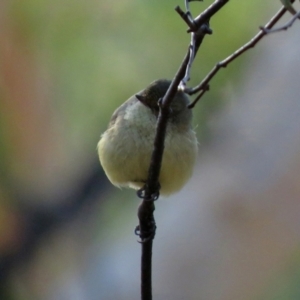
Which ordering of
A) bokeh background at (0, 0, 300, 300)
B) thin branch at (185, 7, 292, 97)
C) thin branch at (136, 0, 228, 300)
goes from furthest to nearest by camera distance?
bokeh background at (0, 0, 300, 300) → thin branch at (136, 0, 228, 300) → thin branch at (185, 7, 292, 97)

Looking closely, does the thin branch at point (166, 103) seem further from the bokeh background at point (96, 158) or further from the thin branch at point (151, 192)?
the bokeh background at point (96, 158)

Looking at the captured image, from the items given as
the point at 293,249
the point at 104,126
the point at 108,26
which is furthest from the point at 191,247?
the point at 108,26

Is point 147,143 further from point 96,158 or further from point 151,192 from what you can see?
point 96,158

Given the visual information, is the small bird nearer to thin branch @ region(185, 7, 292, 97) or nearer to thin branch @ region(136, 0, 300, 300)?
thin branch @ region(136, 0, 300, 300)

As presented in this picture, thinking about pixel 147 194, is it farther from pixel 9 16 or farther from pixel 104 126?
pixel 9 16

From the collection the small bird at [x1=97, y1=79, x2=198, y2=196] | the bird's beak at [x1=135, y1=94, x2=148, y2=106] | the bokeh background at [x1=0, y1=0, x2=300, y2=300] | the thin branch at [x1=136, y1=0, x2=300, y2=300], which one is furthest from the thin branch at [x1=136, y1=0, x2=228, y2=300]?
the bokeh background at [x1=0, y1=0, x2=300, y2=300]

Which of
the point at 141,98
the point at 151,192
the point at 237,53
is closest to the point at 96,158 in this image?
the point at 141,98

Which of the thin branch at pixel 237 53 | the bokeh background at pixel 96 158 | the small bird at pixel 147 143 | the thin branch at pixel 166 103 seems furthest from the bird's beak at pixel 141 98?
the bokeh background at pixel 96 158
